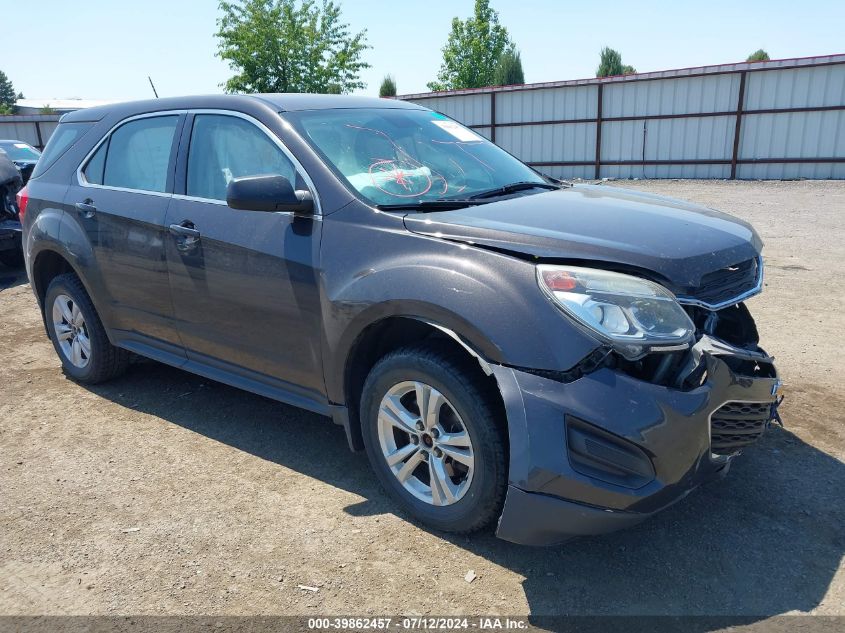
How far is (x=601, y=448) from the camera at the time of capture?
2.39 m

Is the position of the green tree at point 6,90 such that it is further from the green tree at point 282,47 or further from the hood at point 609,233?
the hood at point 609,233

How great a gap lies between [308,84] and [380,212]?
107ft

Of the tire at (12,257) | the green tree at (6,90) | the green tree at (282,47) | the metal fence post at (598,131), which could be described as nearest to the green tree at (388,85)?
the green tree at (282,47)

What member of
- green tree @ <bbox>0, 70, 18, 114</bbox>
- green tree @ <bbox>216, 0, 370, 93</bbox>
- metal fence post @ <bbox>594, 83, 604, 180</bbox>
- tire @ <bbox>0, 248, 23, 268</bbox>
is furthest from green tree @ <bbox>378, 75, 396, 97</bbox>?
green tree @ <bbox>0, 70, 18, 114</bbox>

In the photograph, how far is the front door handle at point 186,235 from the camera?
3.65 metres

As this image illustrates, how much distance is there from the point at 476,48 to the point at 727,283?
4459 centimetres

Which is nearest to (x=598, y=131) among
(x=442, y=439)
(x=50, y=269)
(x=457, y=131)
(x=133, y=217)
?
(x=457, y=131)

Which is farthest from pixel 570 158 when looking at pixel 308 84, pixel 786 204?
pixel 308 84

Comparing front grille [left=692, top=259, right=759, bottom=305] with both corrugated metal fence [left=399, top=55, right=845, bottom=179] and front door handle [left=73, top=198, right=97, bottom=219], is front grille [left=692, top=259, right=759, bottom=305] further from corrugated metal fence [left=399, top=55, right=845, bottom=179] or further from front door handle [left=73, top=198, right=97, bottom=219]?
corrugated metal fence [left=399, top=55, right=845, bottom=179]

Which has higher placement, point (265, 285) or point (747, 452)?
point (265, 285)

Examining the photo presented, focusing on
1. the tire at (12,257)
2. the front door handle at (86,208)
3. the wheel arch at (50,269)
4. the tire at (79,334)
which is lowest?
the tire at (12,257)

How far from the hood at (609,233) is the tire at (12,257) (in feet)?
27.0

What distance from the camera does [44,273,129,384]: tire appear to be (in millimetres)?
4645

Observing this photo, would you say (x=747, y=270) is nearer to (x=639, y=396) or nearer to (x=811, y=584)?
(x=639, y=396)
